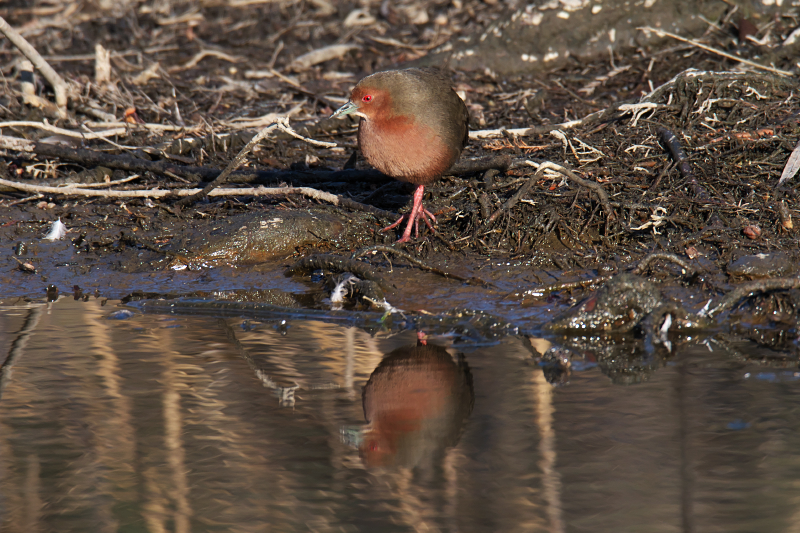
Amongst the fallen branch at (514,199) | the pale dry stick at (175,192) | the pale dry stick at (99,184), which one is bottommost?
the fallen branch at (514,199)

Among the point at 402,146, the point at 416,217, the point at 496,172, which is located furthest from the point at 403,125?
the point at 496,172

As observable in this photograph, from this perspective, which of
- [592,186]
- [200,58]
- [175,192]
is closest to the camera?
[592,186]

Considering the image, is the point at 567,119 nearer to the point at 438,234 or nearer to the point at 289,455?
the point at 438,234

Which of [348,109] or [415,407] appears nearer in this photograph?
[415,407]

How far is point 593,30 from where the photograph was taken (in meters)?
8.34

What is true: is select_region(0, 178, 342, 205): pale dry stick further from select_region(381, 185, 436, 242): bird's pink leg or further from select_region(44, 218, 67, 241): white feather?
select_region(381, 185, 436, 242): bird's pink leg

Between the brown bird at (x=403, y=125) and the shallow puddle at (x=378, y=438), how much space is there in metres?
1.15

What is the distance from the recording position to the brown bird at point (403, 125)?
4.87 meters

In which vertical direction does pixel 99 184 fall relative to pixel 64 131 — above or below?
below

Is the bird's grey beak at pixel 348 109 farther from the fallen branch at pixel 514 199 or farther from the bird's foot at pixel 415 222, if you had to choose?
the fallen branch at pixel 514 199

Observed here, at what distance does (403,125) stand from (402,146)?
0.13m

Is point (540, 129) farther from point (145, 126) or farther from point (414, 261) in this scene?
point (145, 126)

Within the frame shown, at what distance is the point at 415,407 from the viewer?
11.5ft

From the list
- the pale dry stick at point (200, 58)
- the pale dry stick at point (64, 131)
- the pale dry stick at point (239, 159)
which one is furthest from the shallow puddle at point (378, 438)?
the pale dry stick at point (200, 58)
